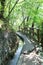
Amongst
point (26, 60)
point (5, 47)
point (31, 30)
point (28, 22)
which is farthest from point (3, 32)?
point (28, 22)

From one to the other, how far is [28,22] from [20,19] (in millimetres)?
952

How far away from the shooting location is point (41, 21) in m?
10.9

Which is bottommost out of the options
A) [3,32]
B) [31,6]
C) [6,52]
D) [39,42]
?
[39,42]

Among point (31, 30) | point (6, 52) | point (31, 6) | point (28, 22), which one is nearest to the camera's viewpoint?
point (6, 52)

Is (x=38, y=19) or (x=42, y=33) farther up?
(x=38, y=19)

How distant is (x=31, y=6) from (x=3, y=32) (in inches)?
170

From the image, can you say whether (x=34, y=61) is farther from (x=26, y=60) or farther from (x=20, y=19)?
(x=20, y=19)

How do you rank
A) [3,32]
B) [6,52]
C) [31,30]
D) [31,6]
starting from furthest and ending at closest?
[31,30] < [31,6] < [3,32] < [6,52]

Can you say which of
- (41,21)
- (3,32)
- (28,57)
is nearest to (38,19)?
(41,21)

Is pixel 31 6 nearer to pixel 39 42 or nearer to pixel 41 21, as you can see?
pixel 41 21

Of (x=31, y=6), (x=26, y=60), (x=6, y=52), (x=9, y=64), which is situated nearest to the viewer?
(x=6, y=52)

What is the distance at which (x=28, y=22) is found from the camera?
15.7m

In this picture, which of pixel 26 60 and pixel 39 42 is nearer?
pixel 26 60

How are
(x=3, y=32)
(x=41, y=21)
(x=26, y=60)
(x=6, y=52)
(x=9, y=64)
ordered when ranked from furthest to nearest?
(x=41, y=21) < (x=26, y=60) < (x=3, y=32) < (x=9, y=64) < (x=6, y=52)
